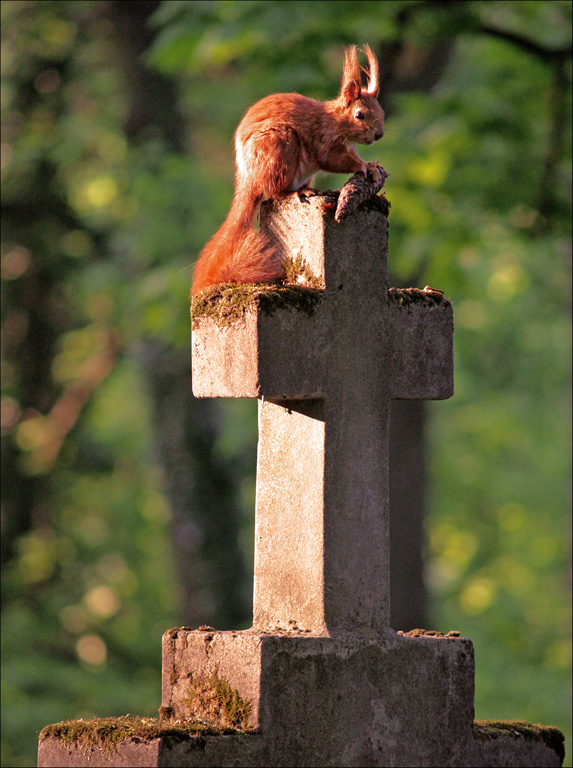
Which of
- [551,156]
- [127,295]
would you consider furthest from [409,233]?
[127,295]

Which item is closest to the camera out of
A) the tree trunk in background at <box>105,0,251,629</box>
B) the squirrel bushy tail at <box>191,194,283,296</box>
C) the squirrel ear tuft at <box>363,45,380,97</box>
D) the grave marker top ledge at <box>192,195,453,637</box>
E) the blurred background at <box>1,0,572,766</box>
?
the grave marker top ledge at <box>192,195,453,637</box>

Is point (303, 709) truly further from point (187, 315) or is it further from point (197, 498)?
point (197, 498)

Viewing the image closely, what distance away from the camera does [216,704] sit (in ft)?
9.50

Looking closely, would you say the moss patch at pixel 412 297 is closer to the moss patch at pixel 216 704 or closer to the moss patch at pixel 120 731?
the moss patch at pixel 216 704

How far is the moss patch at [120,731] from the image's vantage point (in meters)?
2.67

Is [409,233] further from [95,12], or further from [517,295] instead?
[517,295]

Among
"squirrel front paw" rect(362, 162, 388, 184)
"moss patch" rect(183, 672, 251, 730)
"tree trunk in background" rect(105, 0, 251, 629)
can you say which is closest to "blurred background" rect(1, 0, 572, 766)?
"tree trunk in background" rect(105, 0, 251, 629)

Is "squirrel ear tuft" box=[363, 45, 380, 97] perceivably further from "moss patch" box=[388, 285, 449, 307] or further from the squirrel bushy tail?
"moss patch" box=[388, 285, 449, 307]

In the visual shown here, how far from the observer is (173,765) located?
2627 mm

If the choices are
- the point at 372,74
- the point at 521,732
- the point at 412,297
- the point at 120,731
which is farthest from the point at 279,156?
the point at 521,732

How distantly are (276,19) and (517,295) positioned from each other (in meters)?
12.0

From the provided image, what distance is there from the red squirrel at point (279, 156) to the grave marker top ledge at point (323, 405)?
0.28 feet

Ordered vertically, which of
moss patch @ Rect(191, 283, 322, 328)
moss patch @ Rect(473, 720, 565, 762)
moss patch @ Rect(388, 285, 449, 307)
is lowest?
moss patch @ Rect(473, 720, 565, 762)

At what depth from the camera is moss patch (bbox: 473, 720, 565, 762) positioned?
3170 mm
